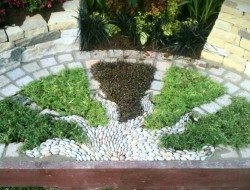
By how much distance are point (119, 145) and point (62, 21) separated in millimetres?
1905

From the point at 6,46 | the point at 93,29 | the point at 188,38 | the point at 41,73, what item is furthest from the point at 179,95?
the point at 6,46

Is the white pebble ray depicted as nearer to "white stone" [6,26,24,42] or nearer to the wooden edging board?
the wooden edging board

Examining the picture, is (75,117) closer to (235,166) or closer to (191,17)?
(235,166)

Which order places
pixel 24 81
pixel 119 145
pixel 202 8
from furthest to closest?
pixel 202 8 < pixel 24 81 < pixel 119 145

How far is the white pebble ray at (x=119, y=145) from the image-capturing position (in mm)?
4027

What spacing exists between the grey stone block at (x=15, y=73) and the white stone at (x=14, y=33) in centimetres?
38

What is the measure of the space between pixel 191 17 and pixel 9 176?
3151mm

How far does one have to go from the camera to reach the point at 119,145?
13.7 feet

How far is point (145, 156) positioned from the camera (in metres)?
4.05

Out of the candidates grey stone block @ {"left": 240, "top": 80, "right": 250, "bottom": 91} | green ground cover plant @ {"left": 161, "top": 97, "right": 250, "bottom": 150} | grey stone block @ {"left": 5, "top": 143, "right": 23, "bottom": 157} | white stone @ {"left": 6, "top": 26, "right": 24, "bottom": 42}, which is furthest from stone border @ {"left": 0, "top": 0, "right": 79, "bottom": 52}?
grey stone block @ {"left": 240, "top": 80, "right": 250, "bottom": 91}

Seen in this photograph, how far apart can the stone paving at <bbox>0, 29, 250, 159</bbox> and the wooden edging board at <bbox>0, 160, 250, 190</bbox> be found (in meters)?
0.83

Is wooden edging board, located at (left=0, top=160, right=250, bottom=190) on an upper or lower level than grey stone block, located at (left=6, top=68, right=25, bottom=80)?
lower

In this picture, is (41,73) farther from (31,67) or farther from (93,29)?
(93,29)

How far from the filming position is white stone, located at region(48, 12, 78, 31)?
5.20 meters
